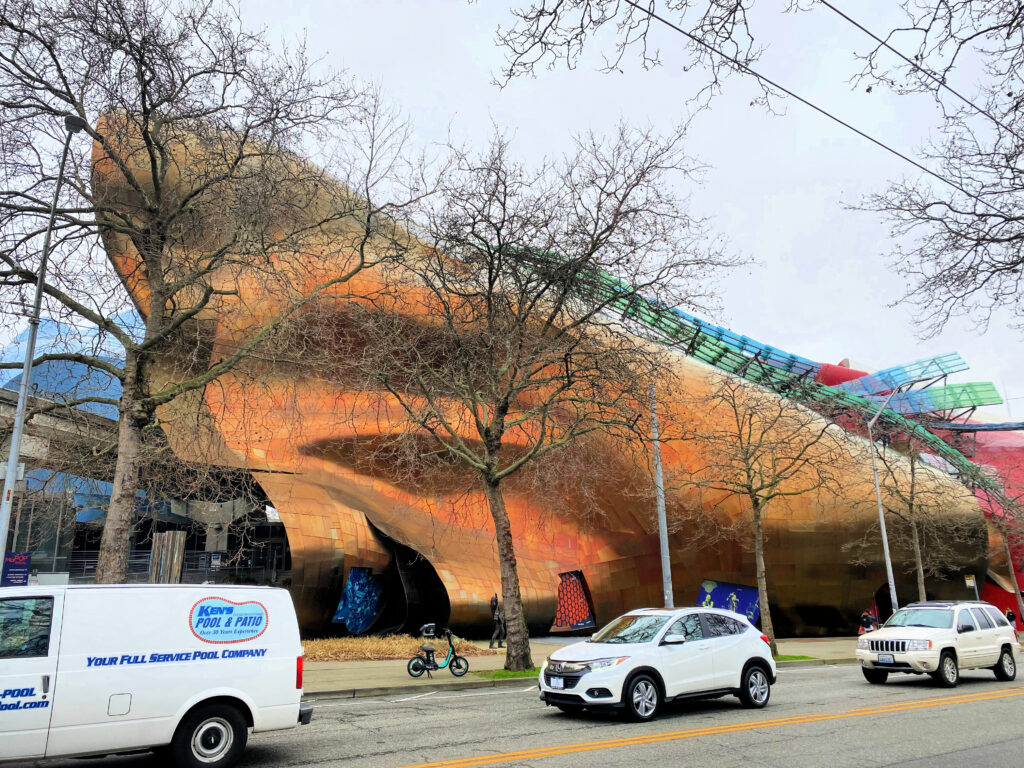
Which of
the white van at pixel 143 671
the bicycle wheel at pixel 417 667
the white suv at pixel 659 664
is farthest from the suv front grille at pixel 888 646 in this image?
the white van at pixel 143 671

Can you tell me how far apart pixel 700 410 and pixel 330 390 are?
45.2 ft

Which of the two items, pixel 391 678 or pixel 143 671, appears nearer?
pixel 143 671

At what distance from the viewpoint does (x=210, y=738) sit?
22.1 ft

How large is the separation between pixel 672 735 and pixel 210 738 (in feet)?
16.2

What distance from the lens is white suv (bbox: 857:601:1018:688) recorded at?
13125mm

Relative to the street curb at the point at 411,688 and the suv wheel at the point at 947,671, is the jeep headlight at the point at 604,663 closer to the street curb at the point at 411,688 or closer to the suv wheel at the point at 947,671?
the street curb at the point at 411,688

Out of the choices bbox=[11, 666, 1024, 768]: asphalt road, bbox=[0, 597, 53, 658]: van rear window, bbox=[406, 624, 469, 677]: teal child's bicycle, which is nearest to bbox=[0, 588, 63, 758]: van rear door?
bbox=[0, 597, 53, 658]: van rear window

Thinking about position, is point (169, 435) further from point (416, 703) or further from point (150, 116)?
point (416, 703)

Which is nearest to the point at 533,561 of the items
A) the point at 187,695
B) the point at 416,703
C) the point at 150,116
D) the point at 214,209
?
the point at 416,703

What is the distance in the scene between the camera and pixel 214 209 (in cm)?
1483

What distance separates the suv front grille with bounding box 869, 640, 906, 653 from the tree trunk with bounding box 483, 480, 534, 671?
6.74m

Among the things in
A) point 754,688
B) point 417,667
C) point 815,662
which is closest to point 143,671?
point 754,688

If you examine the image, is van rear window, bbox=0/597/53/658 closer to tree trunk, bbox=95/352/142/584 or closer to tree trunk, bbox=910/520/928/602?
tree trunk, bbox=95/352/142/584

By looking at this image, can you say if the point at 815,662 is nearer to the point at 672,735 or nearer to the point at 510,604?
the point at 510,604
